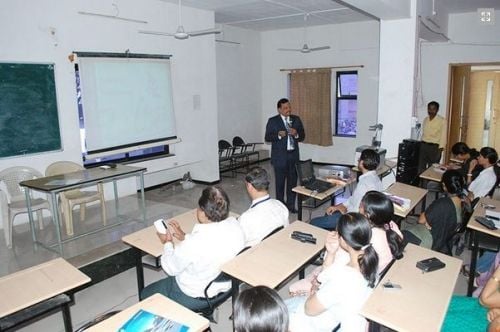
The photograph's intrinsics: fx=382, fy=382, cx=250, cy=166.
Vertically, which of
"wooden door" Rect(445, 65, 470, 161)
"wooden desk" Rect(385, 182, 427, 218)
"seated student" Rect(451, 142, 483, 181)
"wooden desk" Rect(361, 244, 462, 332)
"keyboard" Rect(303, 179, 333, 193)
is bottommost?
"wooden desk" Rect(361, 244, 462, 332)

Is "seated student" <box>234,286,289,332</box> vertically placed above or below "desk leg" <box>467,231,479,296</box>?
above

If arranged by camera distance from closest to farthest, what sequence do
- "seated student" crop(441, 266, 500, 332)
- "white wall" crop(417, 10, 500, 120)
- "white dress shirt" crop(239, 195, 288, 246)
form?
1. "seated student" crop(441, 266, 500, 332)
2. "white dress shirt" crop(239, 195, 288, 246)
3. "white wall" crop(417, 10, 500, 120)

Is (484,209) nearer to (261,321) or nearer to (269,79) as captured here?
(261,321)

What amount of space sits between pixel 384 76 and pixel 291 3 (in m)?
2.13

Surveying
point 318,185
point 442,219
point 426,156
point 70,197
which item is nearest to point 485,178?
point 426,156

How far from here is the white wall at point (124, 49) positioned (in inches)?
177

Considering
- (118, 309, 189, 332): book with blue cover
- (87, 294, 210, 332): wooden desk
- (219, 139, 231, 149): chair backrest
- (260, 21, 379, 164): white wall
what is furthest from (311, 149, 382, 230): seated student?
(260, 21, 379, 164): white wall

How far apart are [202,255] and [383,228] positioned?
1180mm

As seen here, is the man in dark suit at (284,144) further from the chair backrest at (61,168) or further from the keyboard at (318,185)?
the chair backrest at (61,168)

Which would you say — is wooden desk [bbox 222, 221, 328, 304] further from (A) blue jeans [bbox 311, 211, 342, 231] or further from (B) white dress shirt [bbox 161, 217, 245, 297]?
(A) blue jeans [bbox 311, 211, 342, 231]

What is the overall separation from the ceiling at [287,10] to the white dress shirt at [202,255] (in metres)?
4.31

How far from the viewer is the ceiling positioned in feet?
20.4

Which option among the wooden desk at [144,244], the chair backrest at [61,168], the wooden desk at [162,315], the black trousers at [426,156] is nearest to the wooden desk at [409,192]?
the black trousers at [426,156]

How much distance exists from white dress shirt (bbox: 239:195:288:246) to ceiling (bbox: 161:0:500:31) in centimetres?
373
